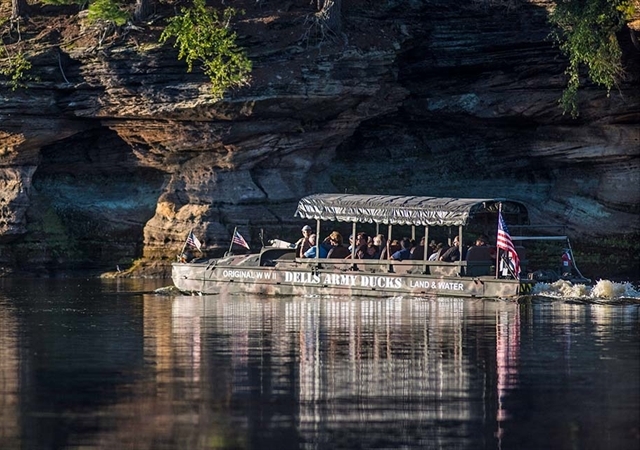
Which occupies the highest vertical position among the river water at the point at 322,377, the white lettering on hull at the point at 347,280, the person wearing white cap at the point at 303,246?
the person wearing white cap at the point at 303,246

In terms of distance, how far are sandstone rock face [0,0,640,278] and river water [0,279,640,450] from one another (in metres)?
12.2

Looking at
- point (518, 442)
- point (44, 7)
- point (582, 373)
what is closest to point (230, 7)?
point (44, 7)

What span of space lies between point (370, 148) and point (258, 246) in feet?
22.2

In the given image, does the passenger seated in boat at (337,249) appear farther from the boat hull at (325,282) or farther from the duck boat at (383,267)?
the boat hull at (325,282)

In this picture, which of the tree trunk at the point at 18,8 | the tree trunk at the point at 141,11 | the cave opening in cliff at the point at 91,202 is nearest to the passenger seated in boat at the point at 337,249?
the cave opening in cliff at the point at 91,202

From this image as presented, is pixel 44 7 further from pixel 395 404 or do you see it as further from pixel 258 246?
pixel 395 404

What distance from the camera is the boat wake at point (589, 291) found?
33.7 metres

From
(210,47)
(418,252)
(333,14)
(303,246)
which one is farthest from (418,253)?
(333,14)

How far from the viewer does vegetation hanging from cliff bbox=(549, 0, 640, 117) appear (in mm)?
41156

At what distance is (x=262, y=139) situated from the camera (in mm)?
44812

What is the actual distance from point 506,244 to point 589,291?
242 cm

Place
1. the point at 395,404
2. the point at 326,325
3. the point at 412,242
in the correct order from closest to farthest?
1. the point at 395,404
2. the point at 326,325
3. the point at 412,242

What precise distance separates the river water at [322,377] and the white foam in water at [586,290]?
1015 mm

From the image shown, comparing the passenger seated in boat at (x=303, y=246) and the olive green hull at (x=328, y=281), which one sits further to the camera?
the passenger seated in boat at (x=303, y=246)
